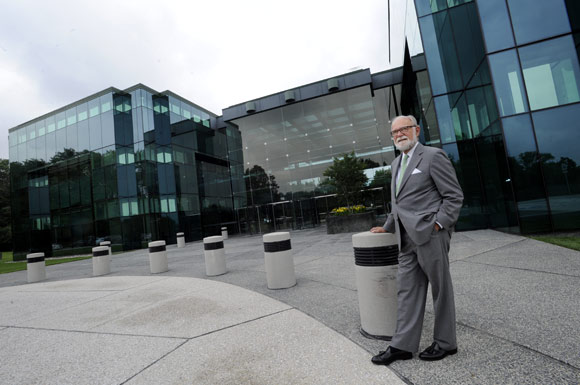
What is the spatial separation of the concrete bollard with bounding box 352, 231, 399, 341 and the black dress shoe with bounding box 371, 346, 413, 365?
43 cm

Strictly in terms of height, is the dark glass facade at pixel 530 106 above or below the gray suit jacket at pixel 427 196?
above

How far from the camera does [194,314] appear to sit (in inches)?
169

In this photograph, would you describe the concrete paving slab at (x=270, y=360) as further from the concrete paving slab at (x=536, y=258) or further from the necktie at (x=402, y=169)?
the concrete paving slab at (x=536, y=258)

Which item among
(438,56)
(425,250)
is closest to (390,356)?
(425,250)

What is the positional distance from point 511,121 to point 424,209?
9.36m

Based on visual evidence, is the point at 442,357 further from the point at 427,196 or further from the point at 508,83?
the point at 508,83

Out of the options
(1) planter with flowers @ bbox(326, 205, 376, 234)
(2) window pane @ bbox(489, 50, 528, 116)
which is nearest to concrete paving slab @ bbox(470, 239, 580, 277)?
(2) window pane @ bbox(489, 50, 528, 116)

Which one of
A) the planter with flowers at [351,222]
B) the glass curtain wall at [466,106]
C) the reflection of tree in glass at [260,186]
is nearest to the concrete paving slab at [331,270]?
the glass curtain wall at [466,106]

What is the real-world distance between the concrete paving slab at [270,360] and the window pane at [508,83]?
33.1 ft

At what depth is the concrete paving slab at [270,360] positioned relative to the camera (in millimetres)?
2340

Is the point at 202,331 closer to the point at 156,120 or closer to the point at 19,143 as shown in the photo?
the point at 156,120

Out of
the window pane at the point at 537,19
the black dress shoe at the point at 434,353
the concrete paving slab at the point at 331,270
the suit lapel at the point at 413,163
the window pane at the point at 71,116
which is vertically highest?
the window pane at the point at 71,116

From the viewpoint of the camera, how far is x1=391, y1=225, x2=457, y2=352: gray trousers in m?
2.45

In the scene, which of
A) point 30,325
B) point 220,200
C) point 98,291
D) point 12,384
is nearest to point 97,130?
point 220,200
